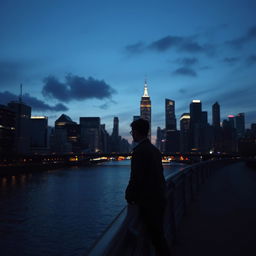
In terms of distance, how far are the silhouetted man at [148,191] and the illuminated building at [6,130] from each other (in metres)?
138

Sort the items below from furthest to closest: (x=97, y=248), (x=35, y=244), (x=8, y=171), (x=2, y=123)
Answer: (x=2, y=123) → (x=8, y=171) → (x=35, y=244) → (x=97, y=248)

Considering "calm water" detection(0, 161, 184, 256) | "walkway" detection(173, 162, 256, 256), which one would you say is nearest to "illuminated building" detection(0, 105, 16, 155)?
"calm water" detection(0, 161, 184, 256)

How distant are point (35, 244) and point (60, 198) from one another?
18018 mm

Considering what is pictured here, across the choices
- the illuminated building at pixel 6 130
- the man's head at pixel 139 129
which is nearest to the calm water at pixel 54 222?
the man's head at pixel 139 129

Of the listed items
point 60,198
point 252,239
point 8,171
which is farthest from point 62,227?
point 8,171

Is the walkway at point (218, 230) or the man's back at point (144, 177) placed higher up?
the man's back at point (144, 177)

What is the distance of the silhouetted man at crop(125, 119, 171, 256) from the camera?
3484 mm

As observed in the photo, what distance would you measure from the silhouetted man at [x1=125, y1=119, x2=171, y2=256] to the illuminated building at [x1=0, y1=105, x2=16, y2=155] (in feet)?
453

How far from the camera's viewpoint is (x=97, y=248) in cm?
219

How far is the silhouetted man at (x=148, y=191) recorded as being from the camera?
3.48 metres

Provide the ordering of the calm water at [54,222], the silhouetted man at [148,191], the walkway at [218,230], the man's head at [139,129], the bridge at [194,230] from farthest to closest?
the calm water at [54,222], the walkway at [218,230], the man's head at [139,129], the silhouetted man at [148,191], the bridge at [194,230]

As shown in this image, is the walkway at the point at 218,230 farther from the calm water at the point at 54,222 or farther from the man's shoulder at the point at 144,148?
the calm water at the point at 54,222

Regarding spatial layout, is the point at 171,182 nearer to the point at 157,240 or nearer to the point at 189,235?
the point at 189,235

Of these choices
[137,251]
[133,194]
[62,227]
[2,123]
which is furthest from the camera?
[2,123]
